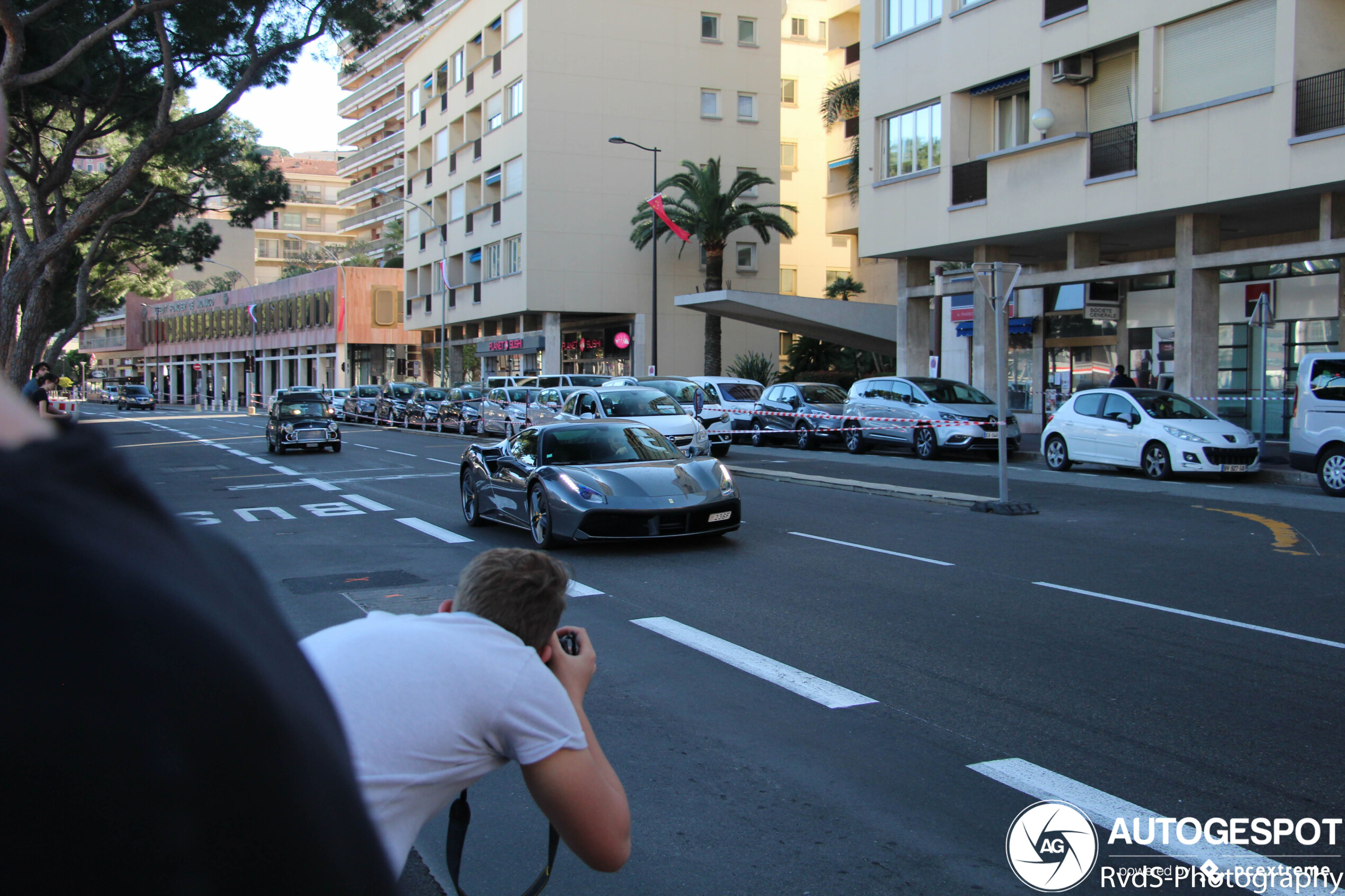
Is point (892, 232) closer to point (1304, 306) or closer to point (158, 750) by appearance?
point (1304, 306)

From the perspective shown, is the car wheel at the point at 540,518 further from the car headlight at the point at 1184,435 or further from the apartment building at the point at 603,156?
the apartment building at the point at 603,156

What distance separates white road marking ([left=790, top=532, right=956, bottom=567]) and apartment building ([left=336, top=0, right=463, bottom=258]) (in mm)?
72647

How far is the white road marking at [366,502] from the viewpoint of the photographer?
15.1 metres

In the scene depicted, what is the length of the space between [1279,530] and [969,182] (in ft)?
56.1

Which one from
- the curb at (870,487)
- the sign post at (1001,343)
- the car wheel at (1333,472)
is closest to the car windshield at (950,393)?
the curb at (870,487)

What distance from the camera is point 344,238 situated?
114000mm

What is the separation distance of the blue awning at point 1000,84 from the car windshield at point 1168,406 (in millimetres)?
10459

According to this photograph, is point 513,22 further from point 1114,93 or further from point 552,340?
point 1114,93

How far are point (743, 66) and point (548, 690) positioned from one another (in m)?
53.6

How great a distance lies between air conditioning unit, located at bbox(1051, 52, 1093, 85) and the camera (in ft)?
81.7

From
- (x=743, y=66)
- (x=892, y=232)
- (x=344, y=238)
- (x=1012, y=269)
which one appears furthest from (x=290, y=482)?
(x=344, y=238)

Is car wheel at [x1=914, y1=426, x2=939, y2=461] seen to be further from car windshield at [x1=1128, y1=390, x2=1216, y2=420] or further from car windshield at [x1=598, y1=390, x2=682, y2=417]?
car windshield at [x1=598, y1=390, x2=682, y2=417]

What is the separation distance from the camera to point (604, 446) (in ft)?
39.8

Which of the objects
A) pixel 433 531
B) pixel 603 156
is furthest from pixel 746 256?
pixel 433 531
